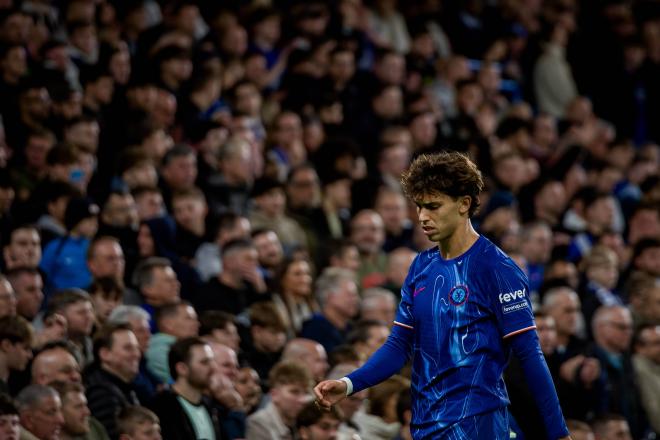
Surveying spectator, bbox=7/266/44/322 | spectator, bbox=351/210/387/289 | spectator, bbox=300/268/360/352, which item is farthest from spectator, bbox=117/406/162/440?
spectator, bbox=351/210/387/289

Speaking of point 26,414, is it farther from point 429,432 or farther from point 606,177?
point 606,177

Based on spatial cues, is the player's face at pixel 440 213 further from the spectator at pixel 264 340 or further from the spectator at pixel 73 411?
the spectator at pixel 264 340

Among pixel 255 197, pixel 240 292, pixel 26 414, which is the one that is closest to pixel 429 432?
pixel 26 414

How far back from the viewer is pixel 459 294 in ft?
16.0

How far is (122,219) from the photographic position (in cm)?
899

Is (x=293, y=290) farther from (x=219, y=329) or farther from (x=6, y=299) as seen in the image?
(x=6, y=299)

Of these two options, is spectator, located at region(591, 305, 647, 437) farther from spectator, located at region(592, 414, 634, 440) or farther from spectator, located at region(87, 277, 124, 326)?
spectator, located at region(87, 277, 124, 326)

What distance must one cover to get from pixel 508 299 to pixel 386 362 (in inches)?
21.5

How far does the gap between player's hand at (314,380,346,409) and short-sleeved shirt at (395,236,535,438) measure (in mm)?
314

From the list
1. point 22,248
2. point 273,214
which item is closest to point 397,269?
point 273,214

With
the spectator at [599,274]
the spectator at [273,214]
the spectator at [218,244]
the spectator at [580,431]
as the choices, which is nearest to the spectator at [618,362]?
the spectator at [599,274]

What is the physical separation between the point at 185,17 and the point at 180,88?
45.3 inches

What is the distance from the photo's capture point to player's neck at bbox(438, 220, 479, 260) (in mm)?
4934

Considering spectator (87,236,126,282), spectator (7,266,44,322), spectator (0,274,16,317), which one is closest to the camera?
spectator (0,274,16,317)
